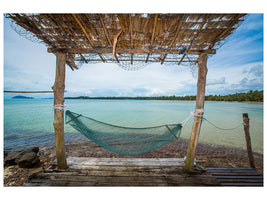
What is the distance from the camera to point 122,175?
58.1 inches

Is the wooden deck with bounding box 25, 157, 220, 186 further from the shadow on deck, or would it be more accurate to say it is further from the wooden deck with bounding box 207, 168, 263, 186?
the wooden deck with bounding box 207, 168, 263, 186

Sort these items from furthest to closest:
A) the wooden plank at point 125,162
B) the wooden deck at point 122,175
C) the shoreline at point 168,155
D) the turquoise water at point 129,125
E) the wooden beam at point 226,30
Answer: the turquoise water at point 129,125, the shoreline at point 168,155, the wooden plank at point 125,162, the wooden deck at point 122,175, the wooden beam at point 226,30

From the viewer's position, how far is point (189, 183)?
4.55 ft

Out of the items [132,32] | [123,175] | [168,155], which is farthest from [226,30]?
[168,155]

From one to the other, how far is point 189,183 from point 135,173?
2.28 feet

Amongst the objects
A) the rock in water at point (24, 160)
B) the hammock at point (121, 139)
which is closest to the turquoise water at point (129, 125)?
the hammock at point (121, 139)

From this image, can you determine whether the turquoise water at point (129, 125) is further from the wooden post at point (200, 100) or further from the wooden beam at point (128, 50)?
the wooden post at point (200, 100)

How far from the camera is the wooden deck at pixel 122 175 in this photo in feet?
4.46

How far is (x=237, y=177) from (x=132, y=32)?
2495 mm

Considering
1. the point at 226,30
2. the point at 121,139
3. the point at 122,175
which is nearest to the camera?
the point at 226,30

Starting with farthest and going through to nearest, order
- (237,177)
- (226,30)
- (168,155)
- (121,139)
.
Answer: (168,155) < (121,139) < (237,177) < (226,30)

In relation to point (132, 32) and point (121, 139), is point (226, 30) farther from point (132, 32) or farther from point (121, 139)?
point (121, 139)
